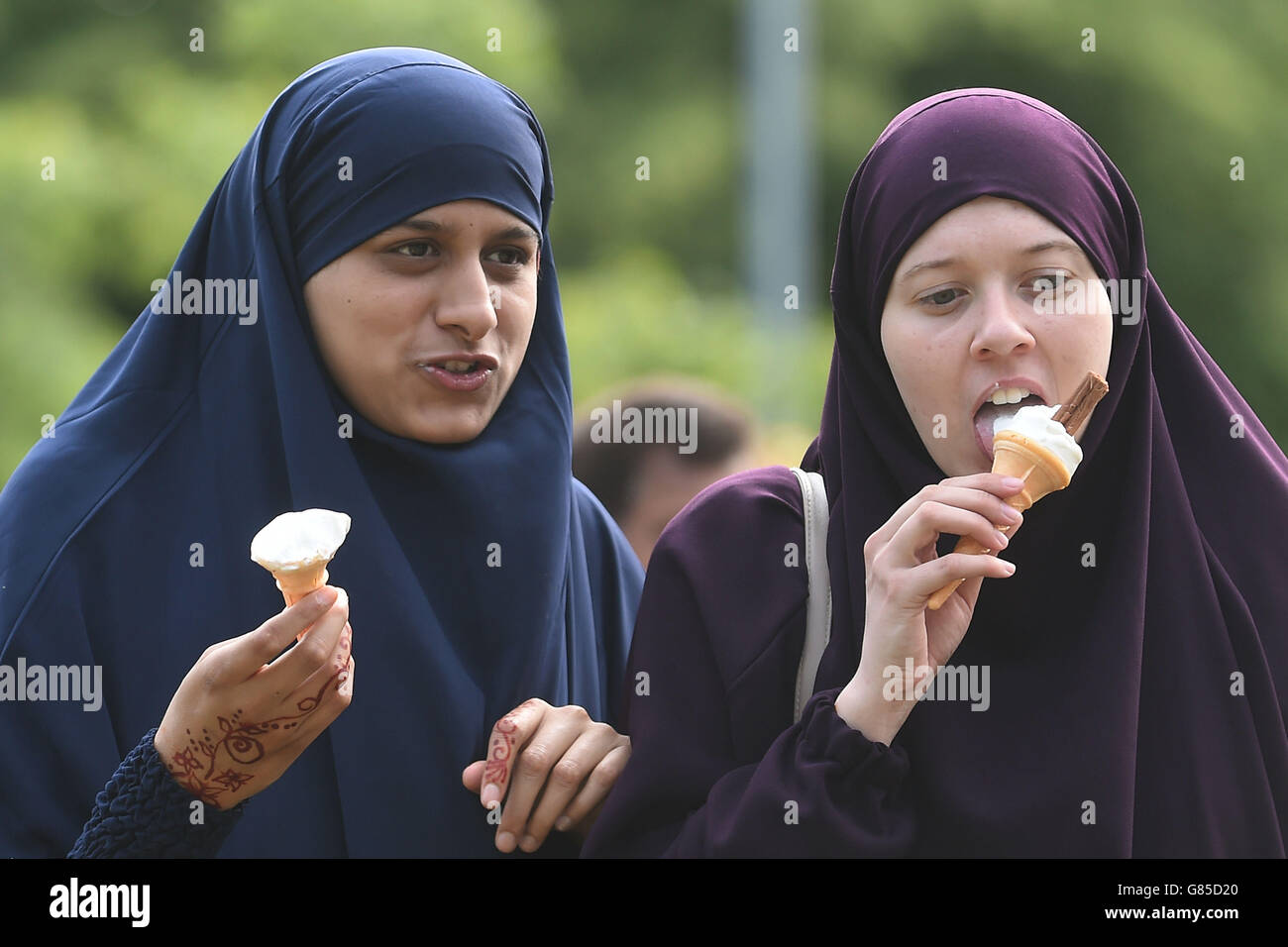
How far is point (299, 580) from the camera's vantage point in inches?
87.2

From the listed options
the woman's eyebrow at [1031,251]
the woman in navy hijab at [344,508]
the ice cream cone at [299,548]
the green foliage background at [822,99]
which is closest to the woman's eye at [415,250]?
the woman in navy hijab at [344,508]

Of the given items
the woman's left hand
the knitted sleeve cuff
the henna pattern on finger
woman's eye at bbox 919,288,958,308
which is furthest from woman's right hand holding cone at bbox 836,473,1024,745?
the knitted sleeve cuff

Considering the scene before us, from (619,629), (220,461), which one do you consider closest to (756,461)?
(619,629)

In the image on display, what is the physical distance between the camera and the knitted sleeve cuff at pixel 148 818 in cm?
236

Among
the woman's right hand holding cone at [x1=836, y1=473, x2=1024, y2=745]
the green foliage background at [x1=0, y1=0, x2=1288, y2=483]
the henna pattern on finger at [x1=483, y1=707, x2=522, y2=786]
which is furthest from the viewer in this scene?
the green foliage background at [x1=0, y1=0, x2=1288, y2=483]

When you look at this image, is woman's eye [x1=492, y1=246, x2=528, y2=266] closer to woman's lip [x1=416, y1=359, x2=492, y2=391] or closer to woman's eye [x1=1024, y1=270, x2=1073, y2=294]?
woman's lip [x1=416, y1=359, x2=492, y2=391]

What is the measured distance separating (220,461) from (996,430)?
1237 millimetres

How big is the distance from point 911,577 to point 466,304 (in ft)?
2.84

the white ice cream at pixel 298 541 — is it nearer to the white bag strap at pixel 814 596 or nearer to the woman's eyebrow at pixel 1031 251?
the white bag strap at pixel 814 596

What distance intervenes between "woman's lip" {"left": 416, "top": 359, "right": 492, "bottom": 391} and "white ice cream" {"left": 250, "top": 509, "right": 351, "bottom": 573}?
0.43m

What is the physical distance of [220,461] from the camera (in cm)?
263

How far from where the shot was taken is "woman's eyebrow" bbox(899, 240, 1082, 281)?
228cm

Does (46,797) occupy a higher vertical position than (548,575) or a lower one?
lower

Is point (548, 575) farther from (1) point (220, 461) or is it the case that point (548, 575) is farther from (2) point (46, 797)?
(2) point (46, 797)
